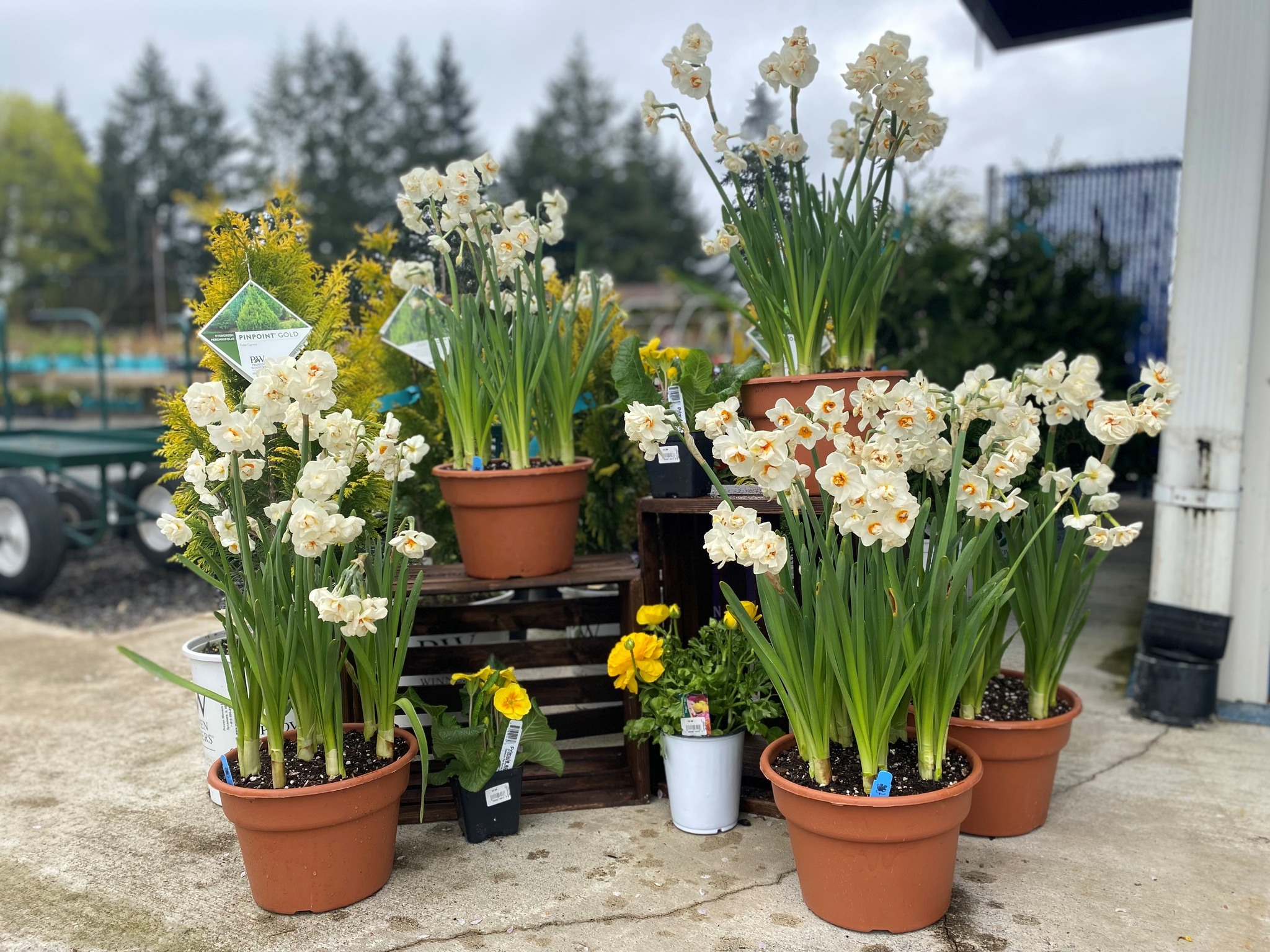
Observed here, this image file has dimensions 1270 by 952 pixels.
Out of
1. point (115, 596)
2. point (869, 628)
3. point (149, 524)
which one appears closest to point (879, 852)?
point (869, 628)

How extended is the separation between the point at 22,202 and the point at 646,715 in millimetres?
46523

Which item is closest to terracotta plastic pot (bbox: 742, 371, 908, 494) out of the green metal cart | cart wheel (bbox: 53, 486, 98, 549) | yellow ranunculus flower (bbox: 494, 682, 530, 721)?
yellow ranunculus flower (bbox: 494, 682, 530, 721)

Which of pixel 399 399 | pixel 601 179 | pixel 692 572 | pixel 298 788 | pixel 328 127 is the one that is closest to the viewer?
pixel 298 788

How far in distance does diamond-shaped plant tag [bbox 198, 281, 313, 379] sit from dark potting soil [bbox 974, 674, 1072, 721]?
1872mm

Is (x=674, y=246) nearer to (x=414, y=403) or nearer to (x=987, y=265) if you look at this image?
(x=987, y=265)

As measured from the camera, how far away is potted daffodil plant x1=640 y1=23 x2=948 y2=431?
2.25 meters

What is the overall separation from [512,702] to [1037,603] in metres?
1.25

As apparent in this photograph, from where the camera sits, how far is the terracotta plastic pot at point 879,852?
5.95 feet

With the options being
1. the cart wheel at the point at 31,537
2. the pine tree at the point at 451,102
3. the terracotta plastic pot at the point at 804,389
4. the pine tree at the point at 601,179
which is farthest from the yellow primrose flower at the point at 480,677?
the pine tree at the point at 451,102

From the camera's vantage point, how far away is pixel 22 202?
39656 mm

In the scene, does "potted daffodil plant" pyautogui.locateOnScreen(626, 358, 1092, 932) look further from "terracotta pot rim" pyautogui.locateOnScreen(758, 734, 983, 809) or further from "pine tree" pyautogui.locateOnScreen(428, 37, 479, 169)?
"pine tree" pyautogui.locateOnScreen(428, 37, 479, 169)

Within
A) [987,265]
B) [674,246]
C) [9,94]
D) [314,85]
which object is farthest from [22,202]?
[987,265]

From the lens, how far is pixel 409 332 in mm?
2814

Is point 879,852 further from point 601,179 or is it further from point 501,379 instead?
point 601,179
